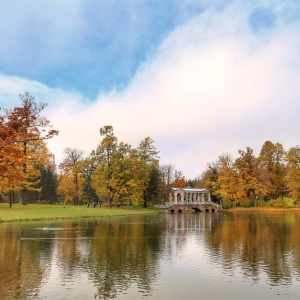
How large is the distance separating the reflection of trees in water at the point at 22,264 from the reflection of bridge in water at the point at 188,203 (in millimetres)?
60707

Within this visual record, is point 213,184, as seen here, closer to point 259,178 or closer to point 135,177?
point 259,178

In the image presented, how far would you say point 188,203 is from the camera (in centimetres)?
8862

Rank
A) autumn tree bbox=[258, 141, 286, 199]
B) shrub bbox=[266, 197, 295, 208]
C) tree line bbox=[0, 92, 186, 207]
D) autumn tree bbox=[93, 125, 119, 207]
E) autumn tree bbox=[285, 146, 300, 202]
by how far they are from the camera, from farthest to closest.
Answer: autumn tree bbox=[258, 141, 286, 199] < autumn tree bbox=[285, 146, 300, 202] < shrub bbox=[266, 197, 295, 208] < autumn tree bbox=[93, 125, 119, 207] < tree line bbox=[0, 92, 186, 207]

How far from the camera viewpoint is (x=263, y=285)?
12.5 metres

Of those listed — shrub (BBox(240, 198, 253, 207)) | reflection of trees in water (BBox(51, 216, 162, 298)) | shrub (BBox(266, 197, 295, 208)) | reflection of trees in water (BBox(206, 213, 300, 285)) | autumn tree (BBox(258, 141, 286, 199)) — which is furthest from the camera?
autumn tree (BBox(258, 141, 286, 199))

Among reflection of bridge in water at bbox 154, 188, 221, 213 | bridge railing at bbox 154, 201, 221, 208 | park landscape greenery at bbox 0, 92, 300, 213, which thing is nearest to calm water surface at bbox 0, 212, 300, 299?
park landscape greenery at bbox 0, 92, 300, 213

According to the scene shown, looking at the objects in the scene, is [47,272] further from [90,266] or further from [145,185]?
[145,185]

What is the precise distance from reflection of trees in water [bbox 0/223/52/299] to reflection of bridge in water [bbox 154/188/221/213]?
199 ft

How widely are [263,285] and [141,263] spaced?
5.81m

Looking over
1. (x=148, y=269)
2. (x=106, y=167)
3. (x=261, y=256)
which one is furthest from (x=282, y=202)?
(x=148, y=269)

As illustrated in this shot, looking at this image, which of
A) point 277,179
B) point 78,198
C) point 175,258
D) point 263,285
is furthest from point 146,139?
point 263,285

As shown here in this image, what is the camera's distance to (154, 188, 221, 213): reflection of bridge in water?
8449 centimetres

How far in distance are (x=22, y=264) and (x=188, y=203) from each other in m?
74.7

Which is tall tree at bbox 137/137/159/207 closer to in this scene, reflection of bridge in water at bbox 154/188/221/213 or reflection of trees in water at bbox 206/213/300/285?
reflection of bridge in water at bbox 154/188/221/213
